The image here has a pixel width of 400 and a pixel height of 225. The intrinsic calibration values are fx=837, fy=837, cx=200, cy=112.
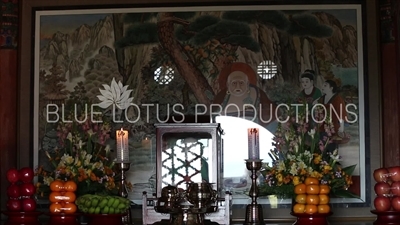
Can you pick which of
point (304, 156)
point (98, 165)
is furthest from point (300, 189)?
point (98, 165)

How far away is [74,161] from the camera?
6.26m

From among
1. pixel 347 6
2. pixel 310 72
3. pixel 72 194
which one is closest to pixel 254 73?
pixel 310 72

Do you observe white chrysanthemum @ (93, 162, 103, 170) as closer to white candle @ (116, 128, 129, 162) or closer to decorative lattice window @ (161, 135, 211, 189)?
white candle @ (116, 128, 129, 162)

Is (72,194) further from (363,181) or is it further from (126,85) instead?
(363,181)

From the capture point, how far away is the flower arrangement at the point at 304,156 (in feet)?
20.0

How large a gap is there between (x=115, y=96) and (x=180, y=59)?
62cm

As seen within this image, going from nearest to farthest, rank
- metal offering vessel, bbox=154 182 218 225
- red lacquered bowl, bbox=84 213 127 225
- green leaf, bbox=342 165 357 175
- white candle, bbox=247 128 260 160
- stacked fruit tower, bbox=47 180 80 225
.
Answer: metal offering vessel, bbox=154 182 218 225 → red lacquered bowl, bbox=84 213 127 225 → stacked fruit tower, bbox=47 180 80 225 → white candle, bbox=247 128 260 160 → green leaf, bbox=342 165 357 175

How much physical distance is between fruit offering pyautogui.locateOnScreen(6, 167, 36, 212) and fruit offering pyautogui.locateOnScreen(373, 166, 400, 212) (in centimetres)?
242

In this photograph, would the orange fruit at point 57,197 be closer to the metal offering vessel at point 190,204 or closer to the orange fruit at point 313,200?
the metal offering vessel at point 190,204

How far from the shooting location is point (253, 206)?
6297 millimetres

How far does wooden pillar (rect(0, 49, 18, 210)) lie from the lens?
687 centimetres

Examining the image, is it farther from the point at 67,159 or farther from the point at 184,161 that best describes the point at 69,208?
the point at 184,161


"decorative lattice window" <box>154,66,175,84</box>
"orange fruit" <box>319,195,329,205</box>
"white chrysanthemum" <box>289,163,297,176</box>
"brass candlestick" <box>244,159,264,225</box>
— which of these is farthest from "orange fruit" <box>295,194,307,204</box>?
"decorative lattice window" <box>154,66,175,84</box>

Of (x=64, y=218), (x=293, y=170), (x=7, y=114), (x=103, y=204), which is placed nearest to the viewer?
(x=103, y=204)
